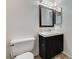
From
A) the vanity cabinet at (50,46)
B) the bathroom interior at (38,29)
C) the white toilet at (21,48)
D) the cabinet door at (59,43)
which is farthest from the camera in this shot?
the cabinet door at (59,43)

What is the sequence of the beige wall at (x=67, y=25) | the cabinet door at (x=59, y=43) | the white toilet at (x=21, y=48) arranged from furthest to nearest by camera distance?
the cabinet door at (x=59, y=43) < the beige wall at (x=67, y=25) < the white toilet at (x=21, y=48)

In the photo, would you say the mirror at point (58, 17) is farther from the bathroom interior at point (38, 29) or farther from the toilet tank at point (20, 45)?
the toilet tank at point (20, 45)

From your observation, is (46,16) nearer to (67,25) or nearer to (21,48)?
(67,25)

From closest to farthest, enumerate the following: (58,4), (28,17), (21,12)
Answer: (21,12), (28,17), (58,4)

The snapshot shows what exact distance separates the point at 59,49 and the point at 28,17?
159 cm

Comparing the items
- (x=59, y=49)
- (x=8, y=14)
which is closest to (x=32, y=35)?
(x=8, y=14)

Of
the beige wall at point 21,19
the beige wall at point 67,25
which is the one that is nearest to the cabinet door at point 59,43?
the beige wall at point 67,25

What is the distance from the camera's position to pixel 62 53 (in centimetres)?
287

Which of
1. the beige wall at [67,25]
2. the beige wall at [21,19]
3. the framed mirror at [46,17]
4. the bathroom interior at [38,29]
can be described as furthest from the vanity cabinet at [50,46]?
the framed mirror at [46,17]

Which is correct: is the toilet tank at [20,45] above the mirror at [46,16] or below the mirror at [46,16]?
below

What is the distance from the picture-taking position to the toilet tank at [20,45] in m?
1.74

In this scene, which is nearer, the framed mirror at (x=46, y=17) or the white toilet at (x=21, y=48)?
the white toilet at (x=21, y=48)

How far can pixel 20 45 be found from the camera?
186cm
